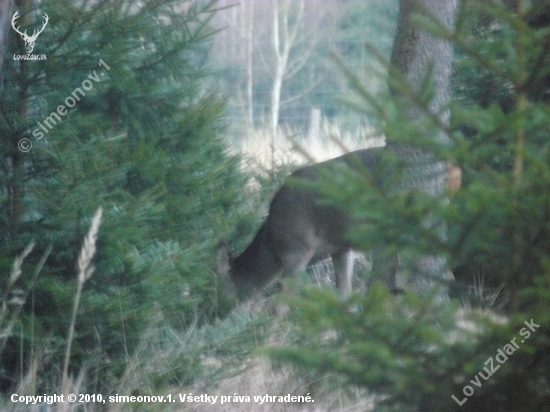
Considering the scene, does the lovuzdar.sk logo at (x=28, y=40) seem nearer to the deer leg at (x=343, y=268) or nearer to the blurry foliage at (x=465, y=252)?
the blurry foliage at (x=465, y=252)

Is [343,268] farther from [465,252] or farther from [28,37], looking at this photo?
[465,252]

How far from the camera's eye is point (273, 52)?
2006 centimetres

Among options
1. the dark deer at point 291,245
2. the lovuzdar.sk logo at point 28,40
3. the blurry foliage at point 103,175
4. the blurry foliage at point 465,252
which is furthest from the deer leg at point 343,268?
the blurry foliage at point 465,252

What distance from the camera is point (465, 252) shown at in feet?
8.23

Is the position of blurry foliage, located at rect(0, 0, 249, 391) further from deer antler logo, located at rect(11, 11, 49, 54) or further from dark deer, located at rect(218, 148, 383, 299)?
dark deer, located at rect(218, 148, 383, 299)

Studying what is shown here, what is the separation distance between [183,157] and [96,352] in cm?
167

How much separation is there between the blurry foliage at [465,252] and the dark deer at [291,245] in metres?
5.37

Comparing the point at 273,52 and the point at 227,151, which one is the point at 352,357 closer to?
the point at 227,151

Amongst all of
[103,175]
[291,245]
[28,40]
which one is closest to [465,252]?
[103,175]

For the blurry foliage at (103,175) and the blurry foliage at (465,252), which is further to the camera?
the blurry foliage at (103,175)

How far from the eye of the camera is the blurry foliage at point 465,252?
7.66 ft

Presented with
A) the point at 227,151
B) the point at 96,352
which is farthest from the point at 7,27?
the point at 227,151

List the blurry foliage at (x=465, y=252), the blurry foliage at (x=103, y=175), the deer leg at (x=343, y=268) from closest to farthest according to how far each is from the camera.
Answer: the blurry foliage at (x=465, y=252), the blurry foliage at (x=103, y=175), the deer leg at (x=343, y=268)

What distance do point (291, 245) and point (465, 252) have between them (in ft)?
18.6
